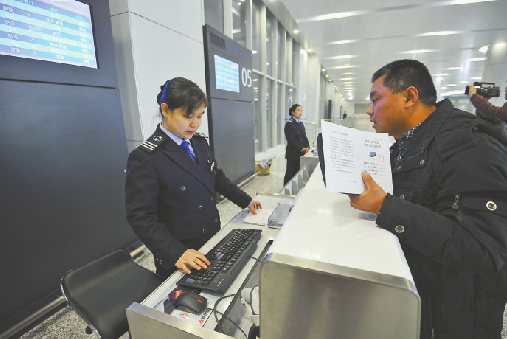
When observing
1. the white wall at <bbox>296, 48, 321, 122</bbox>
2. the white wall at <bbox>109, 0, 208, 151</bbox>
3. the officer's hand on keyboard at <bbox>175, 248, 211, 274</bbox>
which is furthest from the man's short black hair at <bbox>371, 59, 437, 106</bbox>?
the white wall at <bbox>296, 48, 321, 122</bbox>

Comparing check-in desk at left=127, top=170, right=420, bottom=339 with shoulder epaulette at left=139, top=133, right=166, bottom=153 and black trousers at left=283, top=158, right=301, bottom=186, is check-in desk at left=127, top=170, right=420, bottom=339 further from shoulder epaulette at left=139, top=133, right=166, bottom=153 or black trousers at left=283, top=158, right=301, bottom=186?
black trousers at left=283, top=158, right=301, bottom=186

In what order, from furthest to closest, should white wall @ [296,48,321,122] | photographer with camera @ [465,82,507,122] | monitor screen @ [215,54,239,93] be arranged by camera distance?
1. white wall @ [296,48,321,122]
2. monitor screen @ [215,54,239,93]
3. photographer with camera @ [465,82,507,122]

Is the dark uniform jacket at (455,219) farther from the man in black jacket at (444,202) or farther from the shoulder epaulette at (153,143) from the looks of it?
the shoulder epaulette at (153,143)

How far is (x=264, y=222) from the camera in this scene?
4.59 feet

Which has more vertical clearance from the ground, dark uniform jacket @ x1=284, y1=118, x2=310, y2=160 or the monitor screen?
the monitor screen

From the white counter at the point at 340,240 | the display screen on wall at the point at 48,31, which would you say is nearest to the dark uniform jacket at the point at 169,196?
the white counter at the point at 340,240

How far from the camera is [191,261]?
0.94m

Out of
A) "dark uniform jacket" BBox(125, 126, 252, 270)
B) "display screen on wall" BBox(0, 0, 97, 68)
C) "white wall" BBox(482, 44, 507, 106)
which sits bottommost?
"dark uniform jacket" BBox(125, 126, 252, 270)

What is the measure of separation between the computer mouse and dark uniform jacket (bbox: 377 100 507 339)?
1.99 feet

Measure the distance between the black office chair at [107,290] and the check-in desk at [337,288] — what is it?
0.77 m

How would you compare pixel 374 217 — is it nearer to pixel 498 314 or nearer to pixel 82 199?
pixel 498 314

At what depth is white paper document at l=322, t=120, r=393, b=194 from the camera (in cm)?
57

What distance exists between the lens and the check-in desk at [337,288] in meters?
0.41

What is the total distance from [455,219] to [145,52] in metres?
2.80
